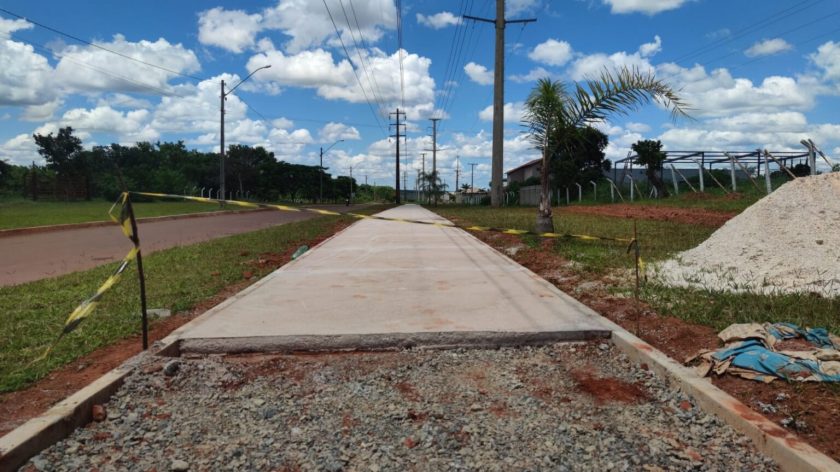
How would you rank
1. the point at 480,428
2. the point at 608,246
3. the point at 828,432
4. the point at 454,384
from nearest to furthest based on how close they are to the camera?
the point at 828,432 < the point at 480,428 < the point at 454,384 < the point at 608,246

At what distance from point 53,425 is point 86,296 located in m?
4.51

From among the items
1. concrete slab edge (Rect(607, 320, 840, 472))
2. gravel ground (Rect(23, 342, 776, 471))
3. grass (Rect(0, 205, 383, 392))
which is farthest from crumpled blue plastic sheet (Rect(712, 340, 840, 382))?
grass (Rect(0, 205, 383, 392))

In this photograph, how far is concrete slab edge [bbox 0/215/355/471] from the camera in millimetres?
2855

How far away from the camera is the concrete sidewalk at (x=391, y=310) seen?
4.87m

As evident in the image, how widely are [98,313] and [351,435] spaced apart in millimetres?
4115

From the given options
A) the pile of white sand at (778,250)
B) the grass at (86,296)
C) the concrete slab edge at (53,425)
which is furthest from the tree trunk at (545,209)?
the concrete slab edge at (53,425)

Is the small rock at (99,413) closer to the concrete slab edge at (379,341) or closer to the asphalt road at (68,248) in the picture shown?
the concrete slab edge at (379,341)

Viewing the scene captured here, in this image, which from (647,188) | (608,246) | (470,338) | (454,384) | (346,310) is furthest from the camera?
(647,188)

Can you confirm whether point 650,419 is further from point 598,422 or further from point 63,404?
point 63,404

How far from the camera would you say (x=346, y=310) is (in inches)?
235

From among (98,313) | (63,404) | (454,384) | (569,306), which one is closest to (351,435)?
(454,384)

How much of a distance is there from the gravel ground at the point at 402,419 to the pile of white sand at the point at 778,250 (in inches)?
116

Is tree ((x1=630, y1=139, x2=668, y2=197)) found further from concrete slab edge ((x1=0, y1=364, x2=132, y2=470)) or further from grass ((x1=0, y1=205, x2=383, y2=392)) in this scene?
concrete slab edge ((x1=0, y1=364, x2=132, y2=470))

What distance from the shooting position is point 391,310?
19.6 feet
